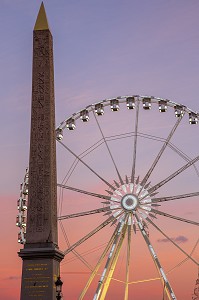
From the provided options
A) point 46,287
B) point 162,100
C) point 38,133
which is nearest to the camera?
point 46,287

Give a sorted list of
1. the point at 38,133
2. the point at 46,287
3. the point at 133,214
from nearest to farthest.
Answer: the point at 46,287 < the point at 38,133 < the point at 133,214

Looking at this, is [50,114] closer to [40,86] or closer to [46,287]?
[40,86]

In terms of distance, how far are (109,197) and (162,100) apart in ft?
17.5

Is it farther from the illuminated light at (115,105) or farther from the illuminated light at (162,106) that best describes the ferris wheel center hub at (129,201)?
the illuminated light at (115,105)

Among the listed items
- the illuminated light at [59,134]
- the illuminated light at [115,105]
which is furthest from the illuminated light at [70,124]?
the illuminated light at [115,105]

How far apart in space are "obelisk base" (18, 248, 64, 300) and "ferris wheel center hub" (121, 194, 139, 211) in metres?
10.0

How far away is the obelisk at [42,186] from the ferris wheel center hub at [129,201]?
8717 millimetres

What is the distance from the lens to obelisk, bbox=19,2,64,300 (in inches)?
818

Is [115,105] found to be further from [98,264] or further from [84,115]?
[98,264]

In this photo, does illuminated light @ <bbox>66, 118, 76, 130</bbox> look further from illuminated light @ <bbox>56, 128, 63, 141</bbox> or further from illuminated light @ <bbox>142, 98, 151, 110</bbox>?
illuminated light @ <bbox>142, 98, 151, 110</bbox>

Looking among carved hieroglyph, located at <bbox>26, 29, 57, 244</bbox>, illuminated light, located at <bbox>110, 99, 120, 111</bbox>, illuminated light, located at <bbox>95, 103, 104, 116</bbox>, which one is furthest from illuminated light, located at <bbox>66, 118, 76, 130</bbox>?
carved hieroglyph, located at <bbox>26, 29, 57, 244</bbox>

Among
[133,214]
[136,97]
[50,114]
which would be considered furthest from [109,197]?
[50,114]

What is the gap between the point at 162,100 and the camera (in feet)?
109

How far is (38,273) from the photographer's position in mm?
20828
